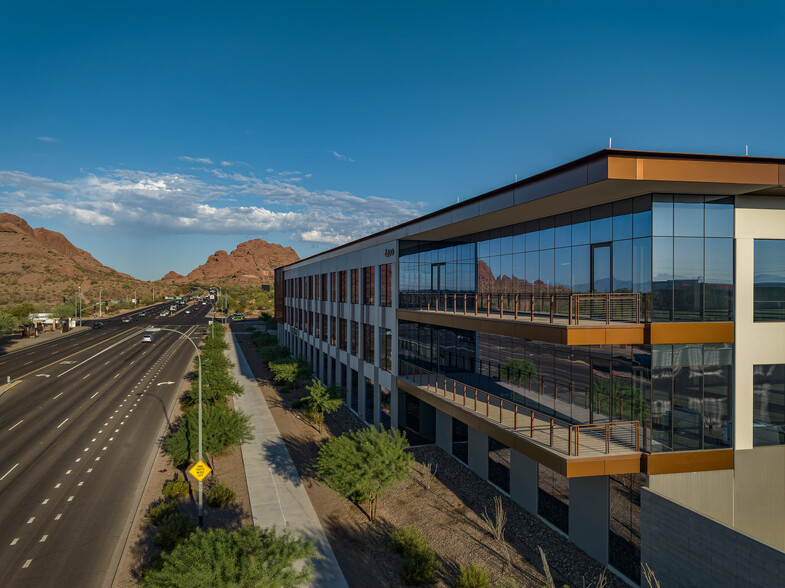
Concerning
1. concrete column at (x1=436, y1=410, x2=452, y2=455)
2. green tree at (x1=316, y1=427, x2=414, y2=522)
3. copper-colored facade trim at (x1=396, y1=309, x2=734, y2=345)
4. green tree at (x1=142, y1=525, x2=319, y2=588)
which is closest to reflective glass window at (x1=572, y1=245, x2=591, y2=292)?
copper-colored facade trim at (x1=396, y1=309, x2=734, y2=345)

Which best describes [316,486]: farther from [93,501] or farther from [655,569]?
[655,569]

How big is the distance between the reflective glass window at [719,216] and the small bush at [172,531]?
2114 cm

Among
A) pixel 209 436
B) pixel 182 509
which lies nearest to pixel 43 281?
pixel 209 436

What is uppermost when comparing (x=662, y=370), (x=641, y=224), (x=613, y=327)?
(x=641, y=224)

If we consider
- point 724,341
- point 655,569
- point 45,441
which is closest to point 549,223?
point 724,341

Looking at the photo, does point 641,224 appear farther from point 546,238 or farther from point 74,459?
point 74,459

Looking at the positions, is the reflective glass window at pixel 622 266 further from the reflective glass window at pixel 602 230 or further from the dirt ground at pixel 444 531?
the dirt ground at pixel 444 531

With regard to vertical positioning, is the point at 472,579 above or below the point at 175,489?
above

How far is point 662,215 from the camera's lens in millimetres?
13531

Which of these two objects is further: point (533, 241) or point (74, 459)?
point (74, 459)

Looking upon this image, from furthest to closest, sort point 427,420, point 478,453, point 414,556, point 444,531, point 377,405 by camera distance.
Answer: point 377,405 → point 427,420 → point 478,453 → point 444,531 → point 414,556

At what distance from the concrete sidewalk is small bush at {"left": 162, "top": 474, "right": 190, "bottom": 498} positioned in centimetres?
305

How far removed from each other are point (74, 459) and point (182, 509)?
10.6m

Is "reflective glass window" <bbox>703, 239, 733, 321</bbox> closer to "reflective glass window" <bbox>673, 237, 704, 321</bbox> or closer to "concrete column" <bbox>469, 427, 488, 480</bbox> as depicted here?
"reflective glass window" <bbox>673, 237, 704, 321</bbox>
